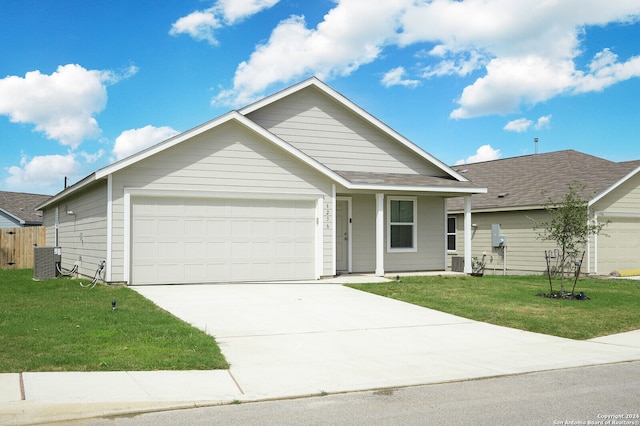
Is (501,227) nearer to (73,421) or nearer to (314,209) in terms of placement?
(314,209)

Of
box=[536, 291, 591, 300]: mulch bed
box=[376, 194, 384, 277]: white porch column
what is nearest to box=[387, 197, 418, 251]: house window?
box=[376, 194, 384, 277]: white porch column

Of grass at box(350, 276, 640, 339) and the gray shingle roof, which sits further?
the gray shingle roof

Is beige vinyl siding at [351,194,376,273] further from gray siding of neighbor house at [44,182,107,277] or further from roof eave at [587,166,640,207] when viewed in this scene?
gray siding of neighbor house at [44,182,107,277]

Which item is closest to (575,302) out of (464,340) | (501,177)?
(464,340)

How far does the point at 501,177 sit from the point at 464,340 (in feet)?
63.0

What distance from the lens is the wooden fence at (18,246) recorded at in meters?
28.3

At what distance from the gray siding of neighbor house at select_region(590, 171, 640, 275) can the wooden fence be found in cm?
2417

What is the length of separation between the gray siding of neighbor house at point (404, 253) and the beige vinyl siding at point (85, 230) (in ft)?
26.0

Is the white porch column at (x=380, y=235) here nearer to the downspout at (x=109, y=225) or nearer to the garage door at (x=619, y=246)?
the downspout at (x=109, y=225)

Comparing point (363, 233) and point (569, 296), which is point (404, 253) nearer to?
point (363, 233)

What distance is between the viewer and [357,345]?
359 inches

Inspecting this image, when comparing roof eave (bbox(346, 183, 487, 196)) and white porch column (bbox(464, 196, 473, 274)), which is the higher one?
roof eave (bbox(346, 183, 487, 196))

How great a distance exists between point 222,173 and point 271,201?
A: 164 cm

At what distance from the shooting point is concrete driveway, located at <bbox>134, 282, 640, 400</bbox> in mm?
7254
